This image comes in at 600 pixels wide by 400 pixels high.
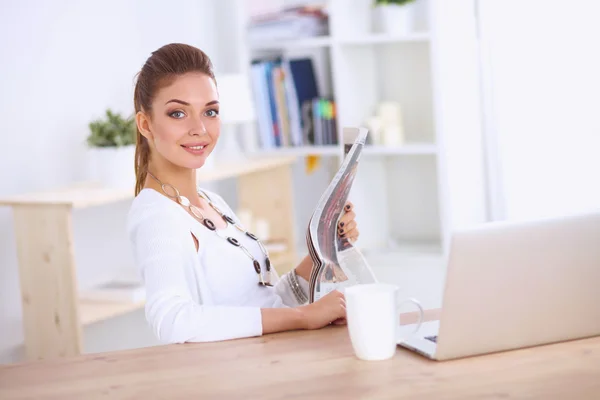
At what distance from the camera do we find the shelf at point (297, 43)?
3885 mm

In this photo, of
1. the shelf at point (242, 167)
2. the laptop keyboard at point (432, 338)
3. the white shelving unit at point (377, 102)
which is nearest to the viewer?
the laptop keyboard at point (432, 338)

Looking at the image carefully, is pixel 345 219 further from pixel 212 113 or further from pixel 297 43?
pixel 297 43

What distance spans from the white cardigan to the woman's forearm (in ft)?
0.05

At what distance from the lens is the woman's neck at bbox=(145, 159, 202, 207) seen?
2.11 m

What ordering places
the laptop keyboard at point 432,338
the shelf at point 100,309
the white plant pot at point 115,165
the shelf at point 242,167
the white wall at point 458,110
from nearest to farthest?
1. the laptop keyboard at point 432,338
2. the shelf at point 100,309
3. the white plant pot at point 115,165
4. the shelf at point 242,167
5. the white wall at point 458,110

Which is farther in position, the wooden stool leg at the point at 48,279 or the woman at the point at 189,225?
the wooden stool leg at the point at 48,279

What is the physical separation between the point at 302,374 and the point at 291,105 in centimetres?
258

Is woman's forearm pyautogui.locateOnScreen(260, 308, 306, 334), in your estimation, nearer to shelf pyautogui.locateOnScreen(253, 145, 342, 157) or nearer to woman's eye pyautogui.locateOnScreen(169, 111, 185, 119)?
woman's eye pyautogui.locateOnScreen(169, 111, 185, 119)

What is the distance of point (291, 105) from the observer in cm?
400

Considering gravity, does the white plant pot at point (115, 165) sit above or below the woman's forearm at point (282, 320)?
above

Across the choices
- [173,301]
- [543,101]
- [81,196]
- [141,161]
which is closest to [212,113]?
[141,161]

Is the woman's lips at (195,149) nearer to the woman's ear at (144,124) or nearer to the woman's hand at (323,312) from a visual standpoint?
the woman's ear at (144,124)

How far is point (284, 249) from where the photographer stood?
13.2 ft

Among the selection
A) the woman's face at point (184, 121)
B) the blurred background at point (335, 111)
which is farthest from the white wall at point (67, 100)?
the woman's face at point (184, 121)
